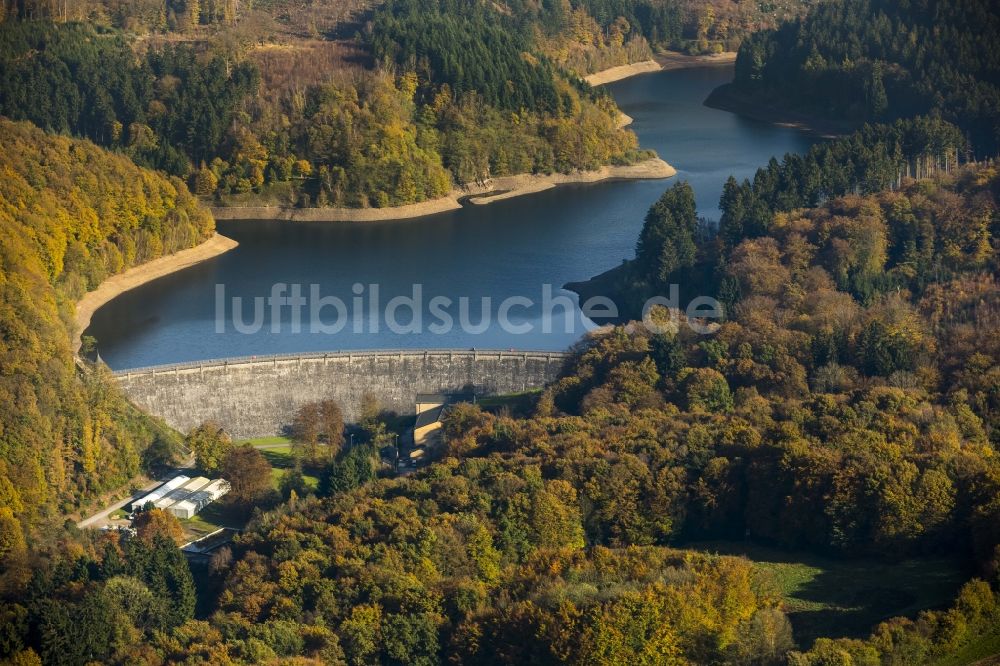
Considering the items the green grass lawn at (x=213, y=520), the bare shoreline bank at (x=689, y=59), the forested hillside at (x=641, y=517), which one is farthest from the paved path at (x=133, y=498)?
the bare shoreline bank at (x=689, y=59)

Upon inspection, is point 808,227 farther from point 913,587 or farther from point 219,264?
point 913,587

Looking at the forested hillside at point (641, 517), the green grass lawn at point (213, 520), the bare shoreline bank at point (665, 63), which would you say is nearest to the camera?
the forested hillside at point (641, 517)

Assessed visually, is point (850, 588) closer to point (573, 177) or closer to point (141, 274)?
point (141, 274)

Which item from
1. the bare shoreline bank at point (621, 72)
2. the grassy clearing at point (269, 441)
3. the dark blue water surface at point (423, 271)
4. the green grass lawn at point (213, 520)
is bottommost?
the green grass lawn at point (213, 520)

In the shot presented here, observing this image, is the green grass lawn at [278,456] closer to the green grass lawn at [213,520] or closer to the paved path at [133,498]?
the green grass lawn at [213,520]

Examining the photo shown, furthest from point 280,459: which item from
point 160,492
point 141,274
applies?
point 141,274

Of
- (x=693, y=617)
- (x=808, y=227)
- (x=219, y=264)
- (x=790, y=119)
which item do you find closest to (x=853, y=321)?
(x=808, y=227)
